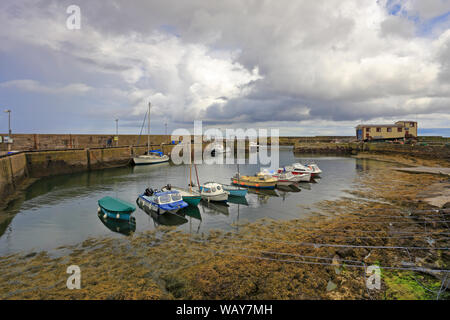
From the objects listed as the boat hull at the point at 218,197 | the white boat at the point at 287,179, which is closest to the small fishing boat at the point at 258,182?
the white boat at the point at 287,179

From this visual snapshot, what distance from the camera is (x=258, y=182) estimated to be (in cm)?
3209

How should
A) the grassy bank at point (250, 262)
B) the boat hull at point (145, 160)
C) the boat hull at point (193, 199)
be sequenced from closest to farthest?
the grassy bank at point (250, 262) < the boat hull at point (193, 199) < the boat hull at point (145, 160)

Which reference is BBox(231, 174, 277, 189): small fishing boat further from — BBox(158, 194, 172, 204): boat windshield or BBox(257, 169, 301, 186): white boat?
BBox(158, 194, 172, 204): boat windshield

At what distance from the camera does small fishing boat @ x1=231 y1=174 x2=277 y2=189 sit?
104 feet

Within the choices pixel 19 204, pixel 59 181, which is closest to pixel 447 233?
pixel 19 204

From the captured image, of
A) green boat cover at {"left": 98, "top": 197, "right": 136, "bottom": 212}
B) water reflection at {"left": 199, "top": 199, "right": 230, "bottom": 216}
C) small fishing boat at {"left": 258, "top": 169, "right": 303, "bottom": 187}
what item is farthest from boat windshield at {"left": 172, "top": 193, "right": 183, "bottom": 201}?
small fishing boat at {"left": 258, "top": 169, "right": 303, "bottom": 187}

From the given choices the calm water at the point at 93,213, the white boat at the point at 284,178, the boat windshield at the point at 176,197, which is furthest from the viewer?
the white boat at the point at 284,178

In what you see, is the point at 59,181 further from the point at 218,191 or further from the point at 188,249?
the point at 188,249

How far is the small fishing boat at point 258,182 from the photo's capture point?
3180cm

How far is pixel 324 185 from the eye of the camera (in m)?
35.2

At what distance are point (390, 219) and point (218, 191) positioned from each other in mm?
15907

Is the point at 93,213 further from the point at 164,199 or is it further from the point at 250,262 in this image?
the point at 250,262

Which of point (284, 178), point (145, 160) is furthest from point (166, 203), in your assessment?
point (145, 160)

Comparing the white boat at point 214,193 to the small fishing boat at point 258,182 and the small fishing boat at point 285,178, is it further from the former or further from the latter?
the small fishing boat at point 285,178
